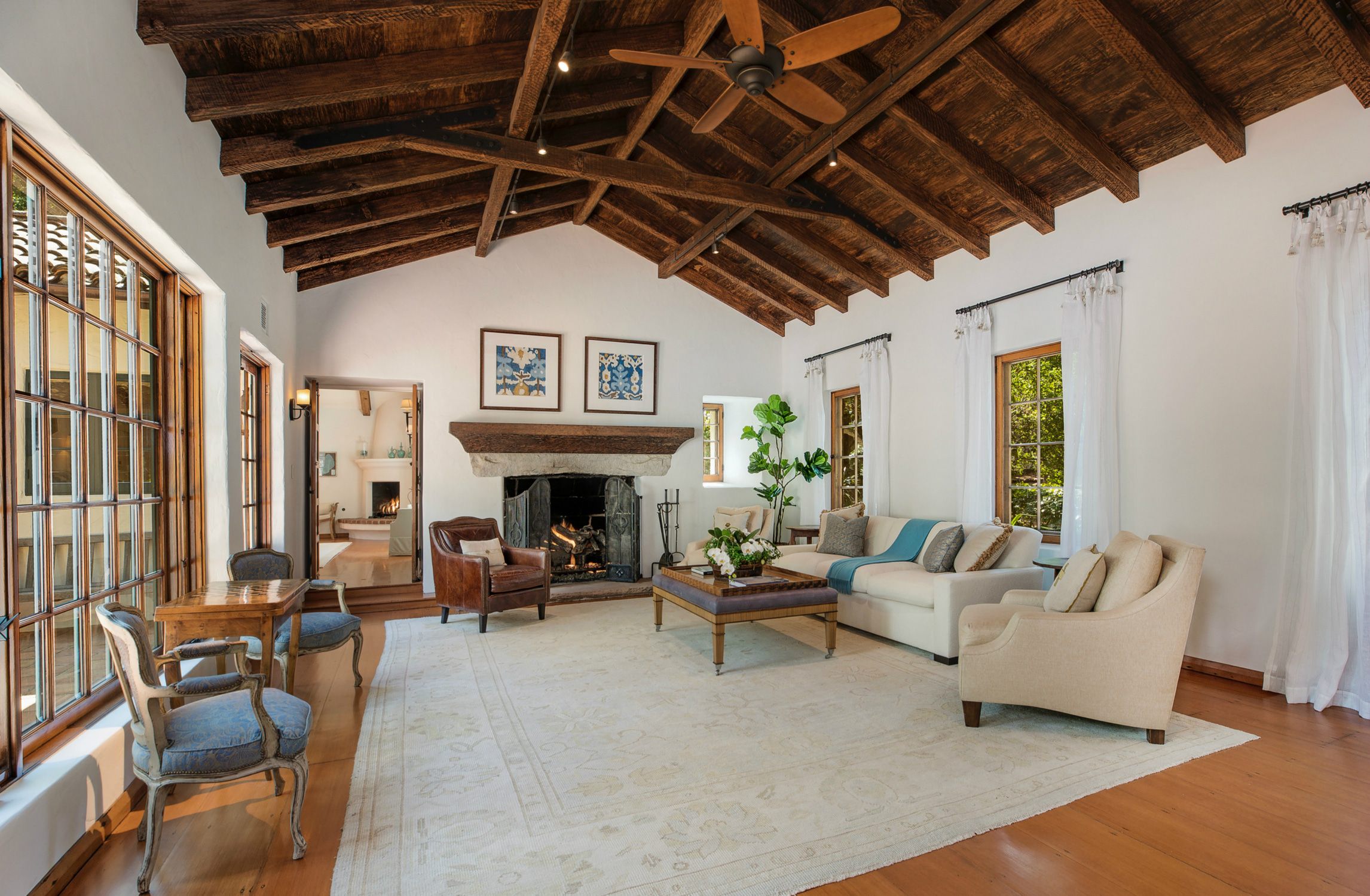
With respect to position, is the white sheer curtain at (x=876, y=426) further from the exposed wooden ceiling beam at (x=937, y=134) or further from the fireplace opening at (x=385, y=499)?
the fireplace opening at (x=385, y=499)

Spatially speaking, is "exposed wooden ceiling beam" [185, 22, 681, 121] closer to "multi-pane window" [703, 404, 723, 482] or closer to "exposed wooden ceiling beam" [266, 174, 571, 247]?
"exposed wooden ceiling beam" [266, 174, 571, 247]

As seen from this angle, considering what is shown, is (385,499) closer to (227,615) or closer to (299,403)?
(299,403)

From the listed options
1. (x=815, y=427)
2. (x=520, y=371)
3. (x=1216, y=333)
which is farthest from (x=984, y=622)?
(x=520, y=371)

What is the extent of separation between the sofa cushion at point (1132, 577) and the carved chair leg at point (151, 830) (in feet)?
12.3

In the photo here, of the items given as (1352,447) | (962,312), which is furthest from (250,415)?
(1352,447)

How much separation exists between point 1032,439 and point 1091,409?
0.75 meters

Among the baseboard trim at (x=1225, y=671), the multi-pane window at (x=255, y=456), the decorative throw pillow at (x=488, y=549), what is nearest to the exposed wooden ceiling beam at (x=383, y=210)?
the multi-pane window at (x=255, y=456)

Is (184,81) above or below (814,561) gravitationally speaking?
above

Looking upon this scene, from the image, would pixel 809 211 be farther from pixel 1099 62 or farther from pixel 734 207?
pixel 1099 62

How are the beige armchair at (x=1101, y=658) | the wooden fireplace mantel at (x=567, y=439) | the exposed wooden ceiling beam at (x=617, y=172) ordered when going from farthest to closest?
the wooden fireplace mantel at (x=567, y=439) < the exposed wooden ceiling beam at (x=617, y=172) < the beige armchair at (x=1101, y=658)

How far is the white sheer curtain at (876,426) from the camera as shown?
6711 millimetres

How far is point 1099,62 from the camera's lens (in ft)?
12.6

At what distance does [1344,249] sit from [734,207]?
12.9 ft

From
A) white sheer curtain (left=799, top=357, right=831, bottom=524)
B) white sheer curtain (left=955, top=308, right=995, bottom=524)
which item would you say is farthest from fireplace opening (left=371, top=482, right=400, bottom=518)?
white sheer curtain (left=955, top=308, right=995, bottom=524)
